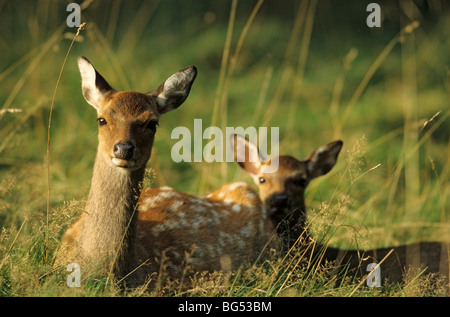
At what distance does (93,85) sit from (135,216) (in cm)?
85

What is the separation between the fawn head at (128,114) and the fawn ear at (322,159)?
178 cm

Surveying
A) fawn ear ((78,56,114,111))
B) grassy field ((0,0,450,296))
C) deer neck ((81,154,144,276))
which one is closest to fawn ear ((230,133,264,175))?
grassy field ((0,0,450,296))

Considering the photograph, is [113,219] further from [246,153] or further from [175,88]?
[246,153]

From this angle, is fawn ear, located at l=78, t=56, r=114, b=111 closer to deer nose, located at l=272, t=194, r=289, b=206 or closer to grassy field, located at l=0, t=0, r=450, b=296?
grassy field, located at l=0, t=0, r=450, b=296

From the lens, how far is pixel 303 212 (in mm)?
6082

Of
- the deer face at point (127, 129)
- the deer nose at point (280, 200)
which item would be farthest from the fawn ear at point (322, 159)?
the deer face at point (127, 129)

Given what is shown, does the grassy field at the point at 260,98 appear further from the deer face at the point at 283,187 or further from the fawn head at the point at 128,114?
the fawn head at the point at 128,114

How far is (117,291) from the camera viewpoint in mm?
4266

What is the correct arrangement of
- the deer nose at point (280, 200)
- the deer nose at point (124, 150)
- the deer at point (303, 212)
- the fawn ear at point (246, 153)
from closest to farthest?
the deer nose at point (124, 150), the deer at point (303, 212), the deer nose at point (280, 200), the fawn ear at point (246, 153)

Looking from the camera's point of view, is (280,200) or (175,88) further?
(280,200)

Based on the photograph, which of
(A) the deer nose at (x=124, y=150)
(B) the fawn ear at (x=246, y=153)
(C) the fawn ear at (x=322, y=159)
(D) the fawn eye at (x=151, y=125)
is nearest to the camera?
(A) the deer nose at (x=124, y=150)

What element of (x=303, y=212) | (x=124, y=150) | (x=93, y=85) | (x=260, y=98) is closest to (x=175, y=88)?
(x=93, y=85)

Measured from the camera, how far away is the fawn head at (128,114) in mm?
4512

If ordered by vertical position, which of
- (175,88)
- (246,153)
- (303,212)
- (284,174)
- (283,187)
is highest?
(175,88)
